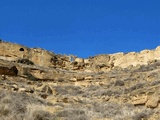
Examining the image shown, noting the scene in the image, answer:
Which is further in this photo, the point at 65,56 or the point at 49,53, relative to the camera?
the point at 65,56

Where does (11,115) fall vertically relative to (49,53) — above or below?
below

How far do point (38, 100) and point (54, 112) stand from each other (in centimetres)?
212

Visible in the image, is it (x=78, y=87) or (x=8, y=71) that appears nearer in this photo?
(x=8, y=71)

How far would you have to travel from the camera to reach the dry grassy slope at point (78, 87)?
34.2ft

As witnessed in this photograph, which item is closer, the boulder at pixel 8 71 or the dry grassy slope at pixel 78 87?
the dry grassy slope at pixel 78 87

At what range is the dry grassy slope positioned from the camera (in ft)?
34.2

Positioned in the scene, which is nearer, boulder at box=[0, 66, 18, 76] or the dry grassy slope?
the dry grassy slope

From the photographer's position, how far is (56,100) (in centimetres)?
1383

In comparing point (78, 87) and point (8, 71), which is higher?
point (8, 71)

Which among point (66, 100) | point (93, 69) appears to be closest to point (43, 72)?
point (93, 69)

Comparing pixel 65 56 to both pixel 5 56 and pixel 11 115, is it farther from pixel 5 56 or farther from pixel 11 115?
pixel 11 115

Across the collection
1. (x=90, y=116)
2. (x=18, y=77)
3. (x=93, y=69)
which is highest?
(x=93, y=69)

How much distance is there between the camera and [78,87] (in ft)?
78.6

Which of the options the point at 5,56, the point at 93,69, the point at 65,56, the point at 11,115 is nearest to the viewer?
the point at 11,115
